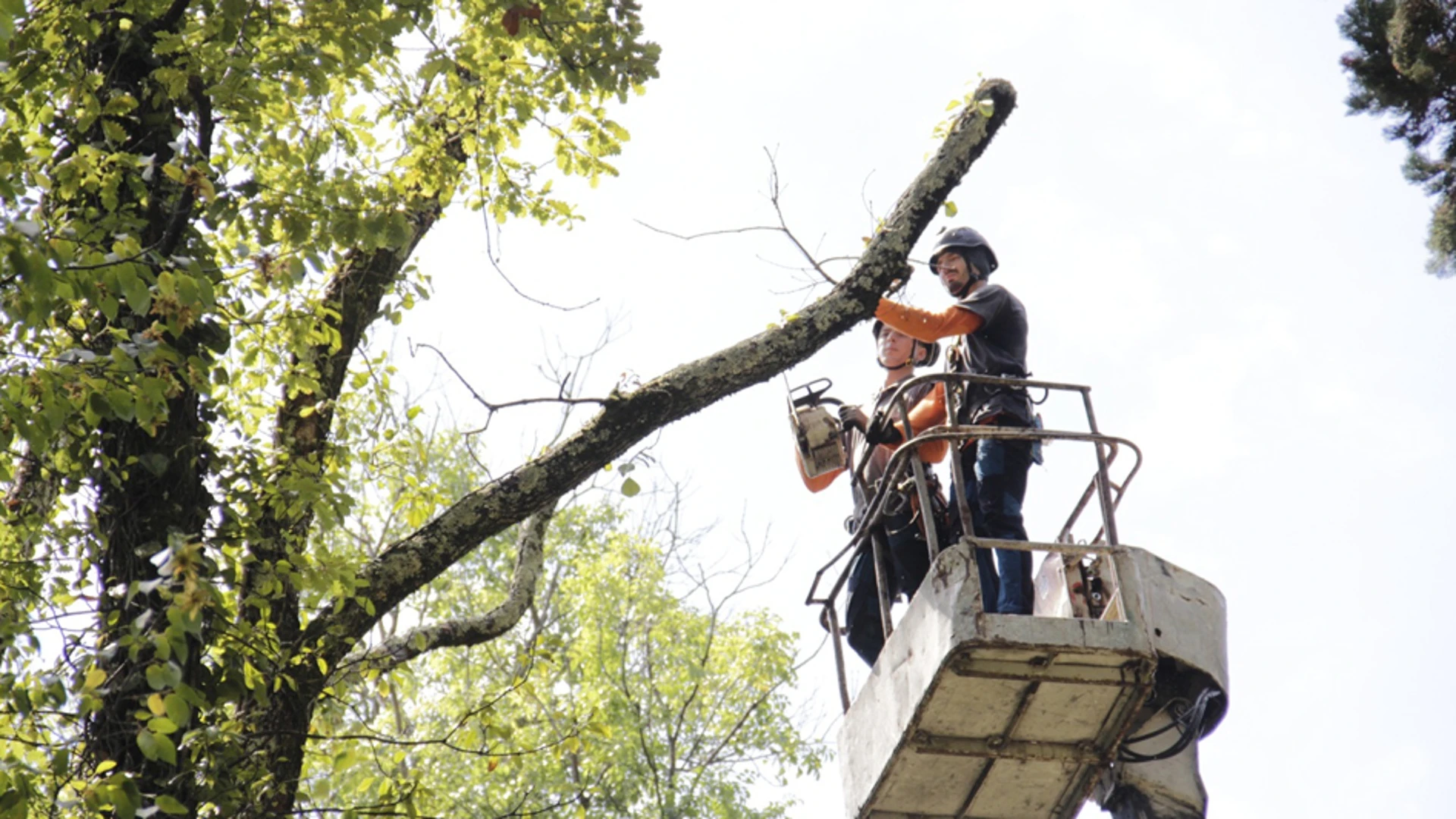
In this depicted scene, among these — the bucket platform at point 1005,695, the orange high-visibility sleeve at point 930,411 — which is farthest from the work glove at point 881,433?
the bucket platform at point 1005,695

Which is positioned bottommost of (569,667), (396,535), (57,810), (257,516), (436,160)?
(57,810)

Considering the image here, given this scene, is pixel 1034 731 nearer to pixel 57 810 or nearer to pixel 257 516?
pixel 257 516

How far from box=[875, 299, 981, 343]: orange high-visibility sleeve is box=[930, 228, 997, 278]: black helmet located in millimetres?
473

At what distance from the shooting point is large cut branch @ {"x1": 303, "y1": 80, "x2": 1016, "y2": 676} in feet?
20.4

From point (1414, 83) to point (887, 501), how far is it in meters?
4.57

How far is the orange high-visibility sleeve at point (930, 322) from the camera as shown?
6.68 m

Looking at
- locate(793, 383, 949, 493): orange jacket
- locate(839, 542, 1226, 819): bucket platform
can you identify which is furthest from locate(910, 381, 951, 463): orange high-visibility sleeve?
locate(839, 542, 1226, 819): bucket platform

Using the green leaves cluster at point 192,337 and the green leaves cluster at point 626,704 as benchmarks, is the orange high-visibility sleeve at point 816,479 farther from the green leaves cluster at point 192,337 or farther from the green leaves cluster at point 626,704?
the green leaves cluster at point 626,704

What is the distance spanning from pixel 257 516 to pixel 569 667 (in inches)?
446

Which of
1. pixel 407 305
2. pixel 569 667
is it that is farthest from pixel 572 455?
pixel 569 667

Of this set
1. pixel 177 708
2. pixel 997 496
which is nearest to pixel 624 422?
pixel 997 496

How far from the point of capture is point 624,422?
6586mm

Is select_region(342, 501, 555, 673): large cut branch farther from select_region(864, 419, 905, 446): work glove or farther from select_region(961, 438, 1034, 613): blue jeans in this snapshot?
select_region(961, 438, 1034, 613): blue jeans

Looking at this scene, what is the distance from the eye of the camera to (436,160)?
7.34 m
